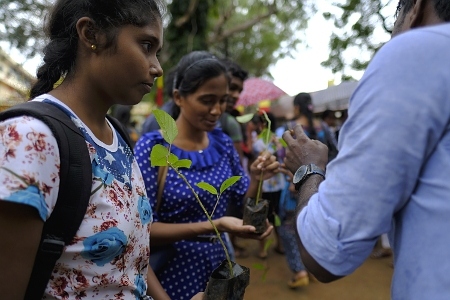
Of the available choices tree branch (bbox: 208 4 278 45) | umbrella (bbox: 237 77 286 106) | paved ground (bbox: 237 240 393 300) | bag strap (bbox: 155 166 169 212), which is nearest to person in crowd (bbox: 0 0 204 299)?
bag strap (bbox: 155 166 169 212)

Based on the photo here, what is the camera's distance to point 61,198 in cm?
100

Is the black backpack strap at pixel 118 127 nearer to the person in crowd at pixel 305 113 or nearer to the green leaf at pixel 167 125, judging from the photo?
the green leaf at pixel 167 125

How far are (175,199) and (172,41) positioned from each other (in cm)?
1053

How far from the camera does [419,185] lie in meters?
0.85

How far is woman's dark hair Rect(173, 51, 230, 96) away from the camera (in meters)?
2.20

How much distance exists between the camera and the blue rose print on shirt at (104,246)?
3.44ft

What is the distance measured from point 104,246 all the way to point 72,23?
71 centimetres

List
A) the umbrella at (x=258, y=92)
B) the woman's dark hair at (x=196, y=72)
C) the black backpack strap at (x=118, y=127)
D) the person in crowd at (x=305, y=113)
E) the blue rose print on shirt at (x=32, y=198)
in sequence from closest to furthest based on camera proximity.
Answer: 1. the blue rose print on shirt at (x=32, y=198)
2. the black backpack strap at (x=118, y=127)
3. the woman's dark hair at (x=196, y=72)
4. the person in crowd at (x=305, y=113)
5. the umbrella at (x=258, y=92)

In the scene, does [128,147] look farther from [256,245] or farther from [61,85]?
[256,245]

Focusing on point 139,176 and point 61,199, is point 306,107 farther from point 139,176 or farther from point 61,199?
point 61,199

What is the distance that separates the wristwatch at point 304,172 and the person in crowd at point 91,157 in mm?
520

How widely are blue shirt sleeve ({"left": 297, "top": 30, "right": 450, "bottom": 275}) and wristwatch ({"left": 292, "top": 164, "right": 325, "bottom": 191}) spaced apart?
1.10 ft

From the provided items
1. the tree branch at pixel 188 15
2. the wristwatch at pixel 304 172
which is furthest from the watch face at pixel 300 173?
the tree branch at pixel 188 15

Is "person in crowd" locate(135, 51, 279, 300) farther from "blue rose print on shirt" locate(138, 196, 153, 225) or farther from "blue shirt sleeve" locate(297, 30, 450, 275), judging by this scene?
"blue shirt sleeve" locate(297, 30, 450, 275)
